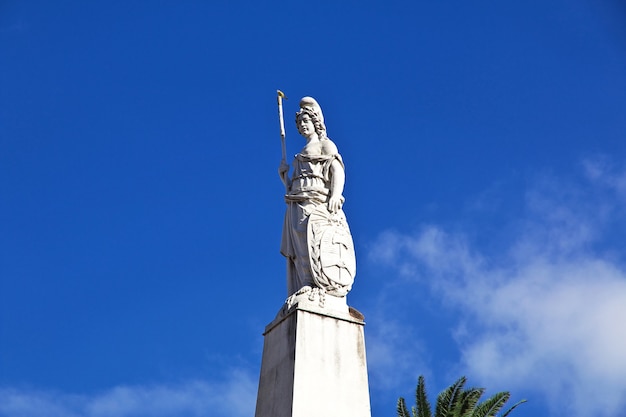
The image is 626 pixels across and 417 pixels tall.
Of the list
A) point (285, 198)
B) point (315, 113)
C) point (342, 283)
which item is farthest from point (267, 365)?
point (315, 113)

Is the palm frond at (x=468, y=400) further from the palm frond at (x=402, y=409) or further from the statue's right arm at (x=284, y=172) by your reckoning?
the statue's right arm at (x=284, y=172)

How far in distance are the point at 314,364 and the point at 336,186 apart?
2655 millimetres

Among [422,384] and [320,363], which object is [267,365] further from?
[422,384]

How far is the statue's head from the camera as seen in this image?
43.0 feet

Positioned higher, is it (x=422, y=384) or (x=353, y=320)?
(x=422, y=384)

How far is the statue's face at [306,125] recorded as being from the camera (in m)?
13.1

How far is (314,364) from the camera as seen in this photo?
11.1 metres

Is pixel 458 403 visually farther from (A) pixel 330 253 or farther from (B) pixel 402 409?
(A) pixel 330 253

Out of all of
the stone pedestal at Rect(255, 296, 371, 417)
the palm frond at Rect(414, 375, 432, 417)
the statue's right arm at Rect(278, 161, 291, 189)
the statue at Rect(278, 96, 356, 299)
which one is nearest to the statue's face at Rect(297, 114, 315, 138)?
the statue at Rect(278, 96, 356, 299)

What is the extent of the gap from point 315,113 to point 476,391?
10354 mm

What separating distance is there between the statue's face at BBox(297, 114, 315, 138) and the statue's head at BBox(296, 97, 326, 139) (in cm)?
3

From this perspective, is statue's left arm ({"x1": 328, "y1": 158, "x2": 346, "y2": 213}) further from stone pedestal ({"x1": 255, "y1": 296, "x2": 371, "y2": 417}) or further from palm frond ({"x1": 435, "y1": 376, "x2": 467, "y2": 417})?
palm frond ({"x1": 435, "y1": 376, "x2": 467, "y2": 417})

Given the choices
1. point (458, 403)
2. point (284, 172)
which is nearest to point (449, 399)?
point (458, 403)

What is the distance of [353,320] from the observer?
1176 centimetres
